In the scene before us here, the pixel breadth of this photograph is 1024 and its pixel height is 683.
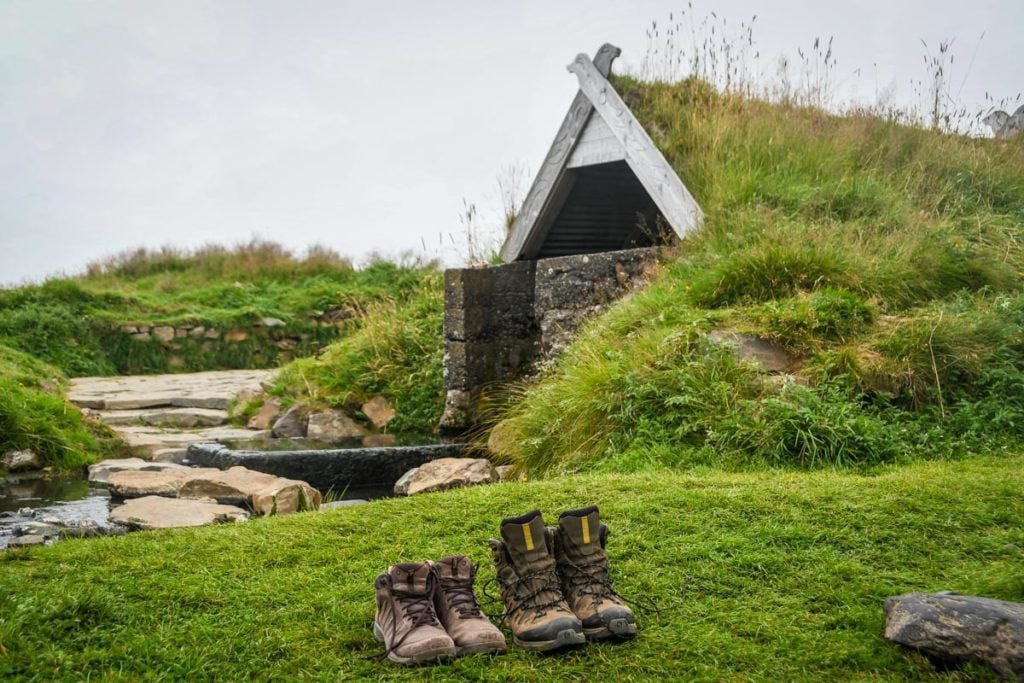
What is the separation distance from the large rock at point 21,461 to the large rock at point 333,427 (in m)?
3.00

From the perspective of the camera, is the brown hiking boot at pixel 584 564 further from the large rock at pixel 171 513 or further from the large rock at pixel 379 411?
the large rock at pixel 379 411

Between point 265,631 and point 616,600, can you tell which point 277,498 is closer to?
point 265,631

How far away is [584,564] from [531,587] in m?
0.25

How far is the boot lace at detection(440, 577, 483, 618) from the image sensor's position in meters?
3.33

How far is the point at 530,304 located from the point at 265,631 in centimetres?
822

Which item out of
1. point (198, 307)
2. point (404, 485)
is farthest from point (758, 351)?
point (198, 307)

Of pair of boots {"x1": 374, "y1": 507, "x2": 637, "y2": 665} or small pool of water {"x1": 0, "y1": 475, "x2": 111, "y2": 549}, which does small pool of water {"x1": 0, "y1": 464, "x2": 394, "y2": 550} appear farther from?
pair of boots {"x1": 374, "y1": 507, "x2": 637, "y2": 665}

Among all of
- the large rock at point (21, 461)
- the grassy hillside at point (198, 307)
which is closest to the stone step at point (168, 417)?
the large rock at point (21, 461)

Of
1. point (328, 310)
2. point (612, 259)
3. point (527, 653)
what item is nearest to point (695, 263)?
point (612, 259)

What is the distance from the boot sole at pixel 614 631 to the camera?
3.25 meters

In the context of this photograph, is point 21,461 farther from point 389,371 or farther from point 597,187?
point 597,187

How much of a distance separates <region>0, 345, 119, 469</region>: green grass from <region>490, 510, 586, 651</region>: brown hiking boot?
23.5ft

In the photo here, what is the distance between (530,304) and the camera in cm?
1134

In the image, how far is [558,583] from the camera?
11.1 ft
